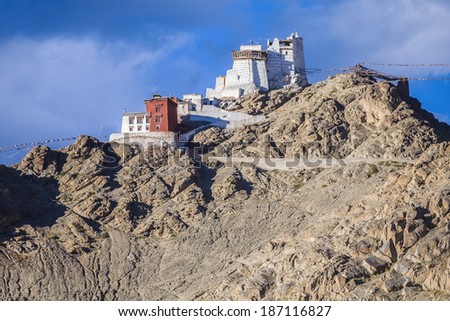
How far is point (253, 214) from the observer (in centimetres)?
12169

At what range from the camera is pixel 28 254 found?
119 meters

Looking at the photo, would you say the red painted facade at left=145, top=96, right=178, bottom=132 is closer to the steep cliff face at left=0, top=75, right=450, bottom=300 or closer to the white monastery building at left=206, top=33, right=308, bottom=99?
the steep cliff face at left=0, top=75, right=450, bottom=300

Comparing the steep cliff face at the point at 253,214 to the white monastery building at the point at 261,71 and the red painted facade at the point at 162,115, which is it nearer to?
the red painted facade at the point at 162,115

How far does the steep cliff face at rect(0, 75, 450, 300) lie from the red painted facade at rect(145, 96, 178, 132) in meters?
3.73

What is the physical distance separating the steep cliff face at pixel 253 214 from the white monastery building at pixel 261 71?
6084 millimetres

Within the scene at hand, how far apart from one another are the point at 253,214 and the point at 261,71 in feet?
113

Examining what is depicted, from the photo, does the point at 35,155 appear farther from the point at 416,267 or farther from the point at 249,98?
the point at 416,267

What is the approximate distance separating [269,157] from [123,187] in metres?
16.2

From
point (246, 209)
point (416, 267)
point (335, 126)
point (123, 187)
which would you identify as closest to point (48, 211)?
point (123, 187)

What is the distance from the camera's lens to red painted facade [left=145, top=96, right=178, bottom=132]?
5423 inches

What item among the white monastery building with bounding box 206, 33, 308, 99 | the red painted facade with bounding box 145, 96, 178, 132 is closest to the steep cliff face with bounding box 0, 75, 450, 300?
the red painted facade with bounding box 145, 96, 178, 132

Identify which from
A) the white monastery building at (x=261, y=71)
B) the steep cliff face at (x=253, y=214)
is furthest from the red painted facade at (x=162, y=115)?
the white monastery building at (x=261, y=71)

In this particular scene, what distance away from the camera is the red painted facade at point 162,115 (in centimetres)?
13775
